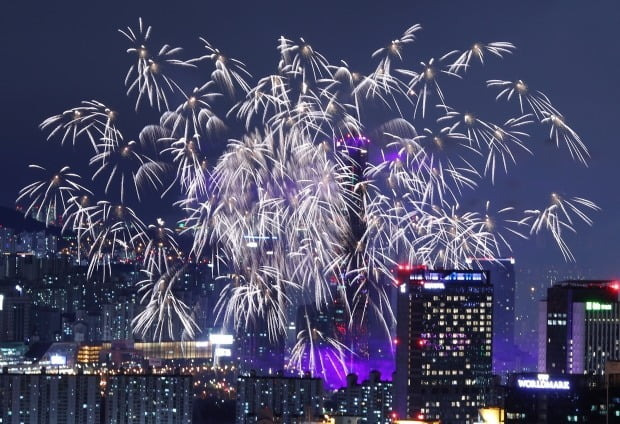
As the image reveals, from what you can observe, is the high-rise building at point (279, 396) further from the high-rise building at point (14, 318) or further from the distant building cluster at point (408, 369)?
the high-rise building at point (14, 318)

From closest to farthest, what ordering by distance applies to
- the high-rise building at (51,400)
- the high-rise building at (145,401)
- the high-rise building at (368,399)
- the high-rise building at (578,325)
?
the high-rise building at (368,399)
the high-rise building at (145,401)
the high-rise building at (51,400)
the high-rise building at (578,325)

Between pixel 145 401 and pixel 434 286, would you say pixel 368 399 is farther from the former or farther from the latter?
pixel 145 401

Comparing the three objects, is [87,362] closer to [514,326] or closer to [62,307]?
[62,307]

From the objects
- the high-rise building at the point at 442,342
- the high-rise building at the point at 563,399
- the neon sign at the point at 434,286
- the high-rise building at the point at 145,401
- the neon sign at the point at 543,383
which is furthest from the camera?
the high-rise building at the point at 145,401

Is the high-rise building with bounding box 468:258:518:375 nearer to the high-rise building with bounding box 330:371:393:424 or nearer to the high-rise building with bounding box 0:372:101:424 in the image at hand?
the high-rise building with bounding box 330:371:393:424

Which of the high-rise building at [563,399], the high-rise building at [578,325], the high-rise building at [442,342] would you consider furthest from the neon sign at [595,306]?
the high-rise building at [563,399]

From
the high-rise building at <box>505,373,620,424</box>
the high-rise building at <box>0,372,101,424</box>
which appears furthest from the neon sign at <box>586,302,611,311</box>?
the high-rise building at <box>505,373,620,424</box>

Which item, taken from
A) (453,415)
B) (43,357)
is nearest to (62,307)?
(43,357)
